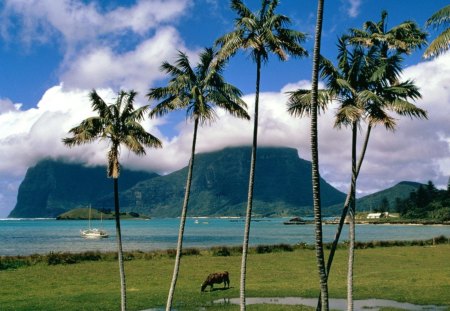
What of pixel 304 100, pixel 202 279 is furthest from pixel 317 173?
pixel 202 279

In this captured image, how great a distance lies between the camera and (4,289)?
142 feet

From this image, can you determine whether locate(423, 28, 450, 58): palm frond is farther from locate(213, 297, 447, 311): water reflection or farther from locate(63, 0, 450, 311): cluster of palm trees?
locate(213, 297, 447, 311): water reflection

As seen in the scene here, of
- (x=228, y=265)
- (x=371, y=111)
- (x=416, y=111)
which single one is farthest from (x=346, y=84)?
(x=228, y=265)

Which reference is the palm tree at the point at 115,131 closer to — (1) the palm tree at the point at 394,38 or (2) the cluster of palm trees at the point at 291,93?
(2) the cluster of palm trees at the point at 291,93

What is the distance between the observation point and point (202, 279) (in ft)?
163

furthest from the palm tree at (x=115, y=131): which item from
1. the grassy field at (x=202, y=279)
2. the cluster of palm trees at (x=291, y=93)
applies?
the grassy field at (x=202, y=279)

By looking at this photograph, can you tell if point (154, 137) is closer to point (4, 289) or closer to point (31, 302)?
point (31, 302)

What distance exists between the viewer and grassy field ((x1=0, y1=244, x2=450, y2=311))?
117 feet

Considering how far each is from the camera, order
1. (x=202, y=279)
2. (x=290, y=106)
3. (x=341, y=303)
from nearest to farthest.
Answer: (x=290, y=106) < (x=341, y=303) < (x=202, y=279)

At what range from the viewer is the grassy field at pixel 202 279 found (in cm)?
3562

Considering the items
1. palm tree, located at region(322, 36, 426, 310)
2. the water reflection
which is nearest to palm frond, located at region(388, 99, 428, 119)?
palm tree, located at region(322, 36, 426, 310)

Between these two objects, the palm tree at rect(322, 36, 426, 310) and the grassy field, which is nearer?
the palm tree at rect(322, 36, 426, 310)

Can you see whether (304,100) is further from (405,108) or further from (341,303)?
(341,303)

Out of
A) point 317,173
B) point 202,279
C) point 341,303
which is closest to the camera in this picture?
point 317,173
